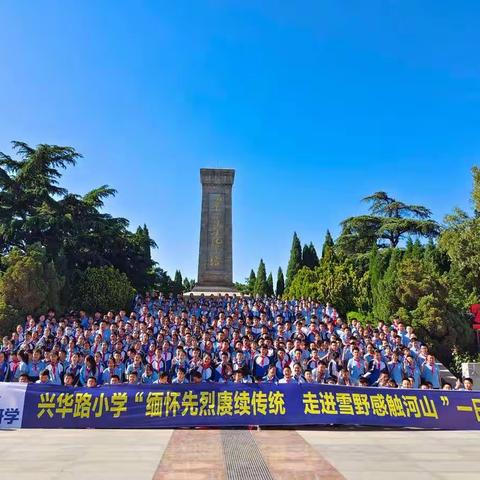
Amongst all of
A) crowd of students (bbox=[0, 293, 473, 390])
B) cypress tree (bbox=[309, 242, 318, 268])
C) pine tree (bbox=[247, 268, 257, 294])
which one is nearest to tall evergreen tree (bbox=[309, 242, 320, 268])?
cypress tree (bbox=[309, 242, 318, 268])

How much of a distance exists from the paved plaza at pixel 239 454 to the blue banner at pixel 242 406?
234 millimetres

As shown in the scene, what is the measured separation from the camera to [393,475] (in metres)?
4.60

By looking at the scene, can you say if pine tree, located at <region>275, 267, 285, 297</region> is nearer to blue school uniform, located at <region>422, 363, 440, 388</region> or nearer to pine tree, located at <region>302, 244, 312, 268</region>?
pine tree, located at <region>302, 244, 312, 268</region>

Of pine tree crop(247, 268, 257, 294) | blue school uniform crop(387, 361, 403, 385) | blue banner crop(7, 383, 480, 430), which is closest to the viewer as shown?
blue banner crop(7, 383, 480, 430)

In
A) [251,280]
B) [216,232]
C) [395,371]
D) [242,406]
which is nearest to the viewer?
[242,406]

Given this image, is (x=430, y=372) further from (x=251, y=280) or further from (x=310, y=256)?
(x=251, y=280)

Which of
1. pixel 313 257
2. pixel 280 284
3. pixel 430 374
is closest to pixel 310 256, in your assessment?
pixel 313 257

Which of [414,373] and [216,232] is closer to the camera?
[414,373]

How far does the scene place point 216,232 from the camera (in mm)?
27500

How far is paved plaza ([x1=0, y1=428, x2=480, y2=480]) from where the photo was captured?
183 inches

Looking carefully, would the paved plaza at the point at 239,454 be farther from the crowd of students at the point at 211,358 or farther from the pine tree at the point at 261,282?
the pine tree at the point at 261,282

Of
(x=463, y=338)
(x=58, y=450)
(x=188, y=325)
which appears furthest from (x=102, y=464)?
(x=463, y=338)

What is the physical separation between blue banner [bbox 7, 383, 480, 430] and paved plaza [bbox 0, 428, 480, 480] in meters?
0.23

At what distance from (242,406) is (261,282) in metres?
37.4
